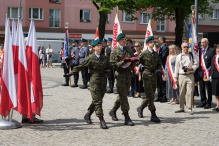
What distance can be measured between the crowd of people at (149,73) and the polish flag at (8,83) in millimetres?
1140

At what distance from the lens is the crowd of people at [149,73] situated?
8273mm

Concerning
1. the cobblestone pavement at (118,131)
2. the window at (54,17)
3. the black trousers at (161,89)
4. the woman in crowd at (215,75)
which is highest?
the window at (54,17)

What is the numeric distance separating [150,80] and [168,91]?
3.48 metres

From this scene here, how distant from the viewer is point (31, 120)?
802cm

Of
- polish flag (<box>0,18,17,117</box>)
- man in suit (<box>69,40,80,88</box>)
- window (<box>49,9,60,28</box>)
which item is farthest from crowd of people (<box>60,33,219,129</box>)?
window (<box>49,9,60,28</box>)

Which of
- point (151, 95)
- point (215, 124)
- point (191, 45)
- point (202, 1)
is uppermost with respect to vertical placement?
point (202, 1)

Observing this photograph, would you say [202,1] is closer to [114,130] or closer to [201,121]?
[201,121]

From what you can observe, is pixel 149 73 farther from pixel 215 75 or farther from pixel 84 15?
pixel 84 15

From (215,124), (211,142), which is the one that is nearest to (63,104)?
(215,124)

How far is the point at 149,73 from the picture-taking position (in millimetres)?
9062

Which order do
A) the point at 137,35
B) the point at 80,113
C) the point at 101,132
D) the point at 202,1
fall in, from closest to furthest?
the point at 101,132
the point at 80,113
the point at 202,1
the point at 137,35

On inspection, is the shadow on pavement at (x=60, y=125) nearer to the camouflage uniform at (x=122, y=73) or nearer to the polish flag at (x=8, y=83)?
the polish flag at (x=8, y=83)

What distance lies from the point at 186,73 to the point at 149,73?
1654mm

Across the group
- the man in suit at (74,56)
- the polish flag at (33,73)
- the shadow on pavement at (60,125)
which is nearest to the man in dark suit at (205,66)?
the shadow on pavement at (60,125)
